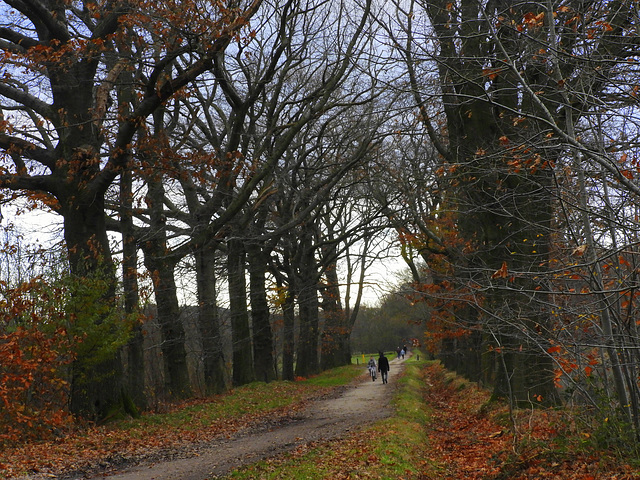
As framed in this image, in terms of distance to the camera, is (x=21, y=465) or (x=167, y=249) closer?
(x=21, y=465)

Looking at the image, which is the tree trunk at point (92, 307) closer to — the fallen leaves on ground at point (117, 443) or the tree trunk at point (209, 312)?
the fallen leaves on ground at point (117, 443)

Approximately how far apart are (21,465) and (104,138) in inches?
325

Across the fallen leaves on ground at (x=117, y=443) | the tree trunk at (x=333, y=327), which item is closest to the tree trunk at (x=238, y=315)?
the fallen leaves on ground at (x=117, y=443)

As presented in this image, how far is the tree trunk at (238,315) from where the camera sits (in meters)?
23.3

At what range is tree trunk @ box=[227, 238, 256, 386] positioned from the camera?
23312 mm

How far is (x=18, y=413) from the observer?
11055mm

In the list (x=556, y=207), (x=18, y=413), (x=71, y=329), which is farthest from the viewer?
(x=71, y=329)

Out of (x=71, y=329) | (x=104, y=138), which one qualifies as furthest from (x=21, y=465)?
(x=104, y=138)

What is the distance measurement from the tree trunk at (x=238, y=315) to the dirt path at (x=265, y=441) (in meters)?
5.09

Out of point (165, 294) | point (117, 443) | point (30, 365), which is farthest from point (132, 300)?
point (117, 443)

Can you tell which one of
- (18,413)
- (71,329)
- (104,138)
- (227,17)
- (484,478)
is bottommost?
(484,478)

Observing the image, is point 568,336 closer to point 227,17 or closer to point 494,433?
point 494,433

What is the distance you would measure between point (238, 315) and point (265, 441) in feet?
37.3

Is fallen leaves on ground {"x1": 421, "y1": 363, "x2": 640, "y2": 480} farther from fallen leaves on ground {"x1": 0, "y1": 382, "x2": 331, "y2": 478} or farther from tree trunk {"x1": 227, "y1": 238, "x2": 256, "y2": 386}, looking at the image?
tree trunk {"x1": 227, "y1": 238, "x2": 256, "y2": 386}
